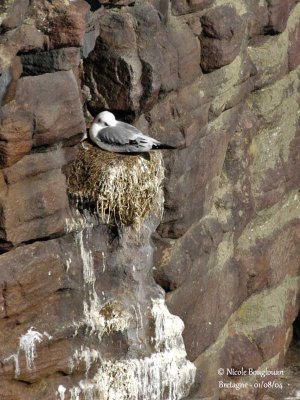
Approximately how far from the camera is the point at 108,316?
191 inches

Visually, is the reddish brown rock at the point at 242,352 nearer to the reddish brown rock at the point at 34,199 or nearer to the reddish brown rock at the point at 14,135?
the reddish brown rock at the point at 34,199

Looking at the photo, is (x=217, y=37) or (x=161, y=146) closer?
(x=161, y=146)

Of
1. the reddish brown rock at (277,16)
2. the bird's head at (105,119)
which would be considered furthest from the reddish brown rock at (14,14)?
the reddish brown rock at (277,16)

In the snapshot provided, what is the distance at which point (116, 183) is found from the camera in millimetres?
4691

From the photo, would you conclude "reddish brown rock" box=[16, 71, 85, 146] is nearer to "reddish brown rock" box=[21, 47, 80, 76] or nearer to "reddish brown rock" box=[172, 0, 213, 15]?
"reddish brown rock" box=[21, 47, 80, 76]

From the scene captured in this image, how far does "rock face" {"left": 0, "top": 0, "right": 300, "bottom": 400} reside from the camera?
14.1ft

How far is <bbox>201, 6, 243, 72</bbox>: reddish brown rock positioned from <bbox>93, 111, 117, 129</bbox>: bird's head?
672 mm

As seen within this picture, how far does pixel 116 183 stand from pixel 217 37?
3.09 ft

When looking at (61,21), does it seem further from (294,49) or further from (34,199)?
(294,49)

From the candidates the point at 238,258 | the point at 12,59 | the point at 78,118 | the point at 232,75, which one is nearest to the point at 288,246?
the point at 238,258

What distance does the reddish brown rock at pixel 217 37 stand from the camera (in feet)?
16.9

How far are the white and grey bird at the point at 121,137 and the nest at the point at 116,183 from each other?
0.05 meters

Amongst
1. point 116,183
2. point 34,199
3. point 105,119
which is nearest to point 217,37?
point 105,119

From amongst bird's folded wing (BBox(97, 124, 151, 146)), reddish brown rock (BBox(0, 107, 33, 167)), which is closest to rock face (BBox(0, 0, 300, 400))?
reddish brown rock (BBox(0, 107, 33, 167))
